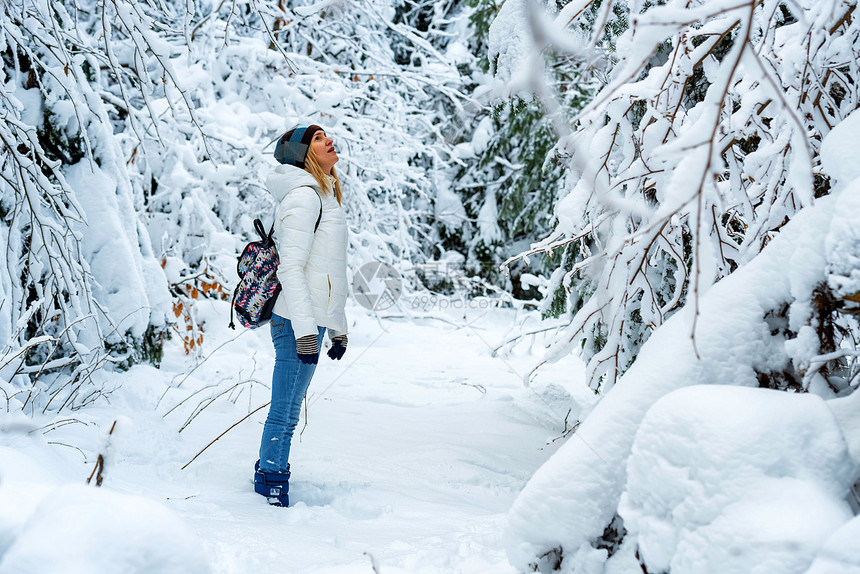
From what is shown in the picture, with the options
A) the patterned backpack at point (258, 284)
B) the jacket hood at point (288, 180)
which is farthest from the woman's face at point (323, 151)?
the patterned backpack at point (258, 284)

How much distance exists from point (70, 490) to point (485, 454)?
2.63 meters

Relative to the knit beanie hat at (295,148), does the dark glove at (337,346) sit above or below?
below

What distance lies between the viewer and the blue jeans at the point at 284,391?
2477 mm

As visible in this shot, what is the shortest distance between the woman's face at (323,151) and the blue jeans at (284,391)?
67 cm

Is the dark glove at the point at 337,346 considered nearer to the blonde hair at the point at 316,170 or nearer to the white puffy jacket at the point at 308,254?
the white puffy jacket at the point at 308,254

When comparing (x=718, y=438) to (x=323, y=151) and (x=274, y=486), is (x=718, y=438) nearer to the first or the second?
(x=274, y=486)

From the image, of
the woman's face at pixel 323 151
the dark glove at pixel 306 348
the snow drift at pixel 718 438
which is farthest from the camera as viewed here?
the woman's face at pixel 323 151

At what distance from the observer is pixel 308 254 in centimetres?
247

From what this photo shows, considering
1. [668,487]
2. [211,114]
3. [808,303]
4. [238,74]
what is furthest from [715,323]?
[238,74]

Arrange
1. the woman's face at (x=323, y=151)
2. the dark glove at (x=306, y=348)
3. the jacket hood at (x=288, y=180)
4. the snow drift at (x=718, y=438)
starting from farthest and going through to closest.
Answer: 1. the woman's face at (x=323, y=151)
2. the jacket hood at (x=288, y=180)
3. the dark glove at (x=306, y=348)
4. the snow drift at (x=718, y=438)

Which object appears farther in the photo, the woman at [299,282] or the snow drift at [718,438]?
the woman at [299,282]

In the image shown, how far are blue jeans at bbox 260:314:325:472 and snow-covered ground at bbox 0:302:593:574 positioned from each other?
22 centimetres

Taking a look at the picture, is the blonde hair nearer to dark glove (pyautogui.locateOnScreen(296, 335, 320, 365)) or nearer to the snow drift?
dark glove (pyautogui.locateOnScreen(296, 335, 320, 365))

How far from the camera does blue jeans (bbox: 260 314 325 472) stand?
2.48m
